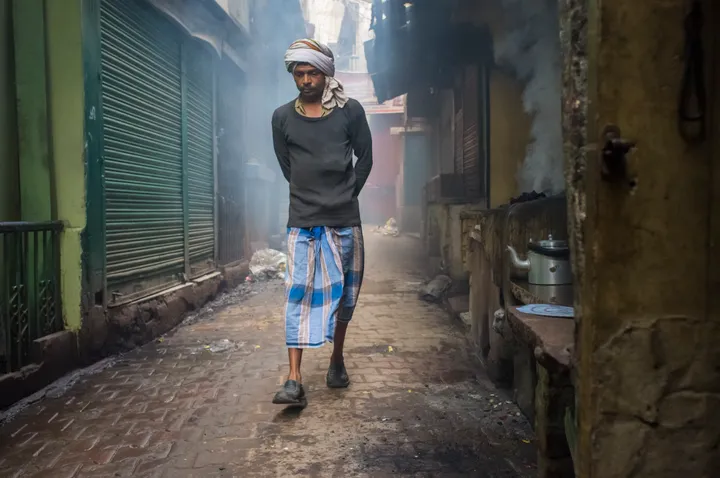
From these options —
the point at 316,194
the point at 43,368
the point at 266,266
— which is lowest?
the point at 43,368

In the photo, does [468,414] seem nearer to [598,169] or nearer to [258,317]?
[598,169]

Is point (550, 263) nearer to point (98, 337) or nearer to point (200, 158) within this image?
point (98, 337)

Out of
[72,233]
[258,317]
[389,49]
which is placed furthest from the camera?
[389,49]

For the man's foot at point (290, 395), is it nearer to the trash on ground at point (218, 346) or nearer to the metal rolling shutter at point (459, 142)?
the trash on ground at point (218, 346)

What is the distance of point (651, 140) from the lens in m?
1.53

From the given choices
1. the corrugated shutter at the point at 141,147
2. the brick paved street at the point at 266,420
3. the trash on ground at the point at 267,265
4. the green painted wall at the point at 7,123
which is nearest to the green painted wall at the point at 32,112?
the green painted wall at the point at 7,123

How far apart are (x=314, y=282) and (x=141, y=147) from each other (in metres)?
3.08

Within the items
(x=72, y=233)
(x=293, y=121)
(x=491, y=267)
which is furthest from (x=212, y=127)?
(x=491, y=267)

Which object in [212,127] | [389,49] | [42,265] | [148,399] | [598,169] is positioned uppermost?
[389,49]

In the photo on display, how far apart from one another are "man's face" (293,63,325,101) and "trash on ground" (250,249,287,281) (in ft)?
22.1

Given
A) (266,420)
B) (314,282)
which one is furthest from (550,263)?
(266,420)

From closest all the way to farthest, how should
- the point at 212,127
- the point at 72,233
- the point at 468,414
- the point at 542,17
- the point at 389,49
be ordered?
the point at 468,414 < the point at 72,233 < the point at 542,17 < the point at 212,127 < the point at 389,49

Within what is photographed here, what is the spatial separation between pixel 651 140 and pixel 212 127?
7.61 metres

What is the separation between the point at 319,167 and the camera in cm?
357
